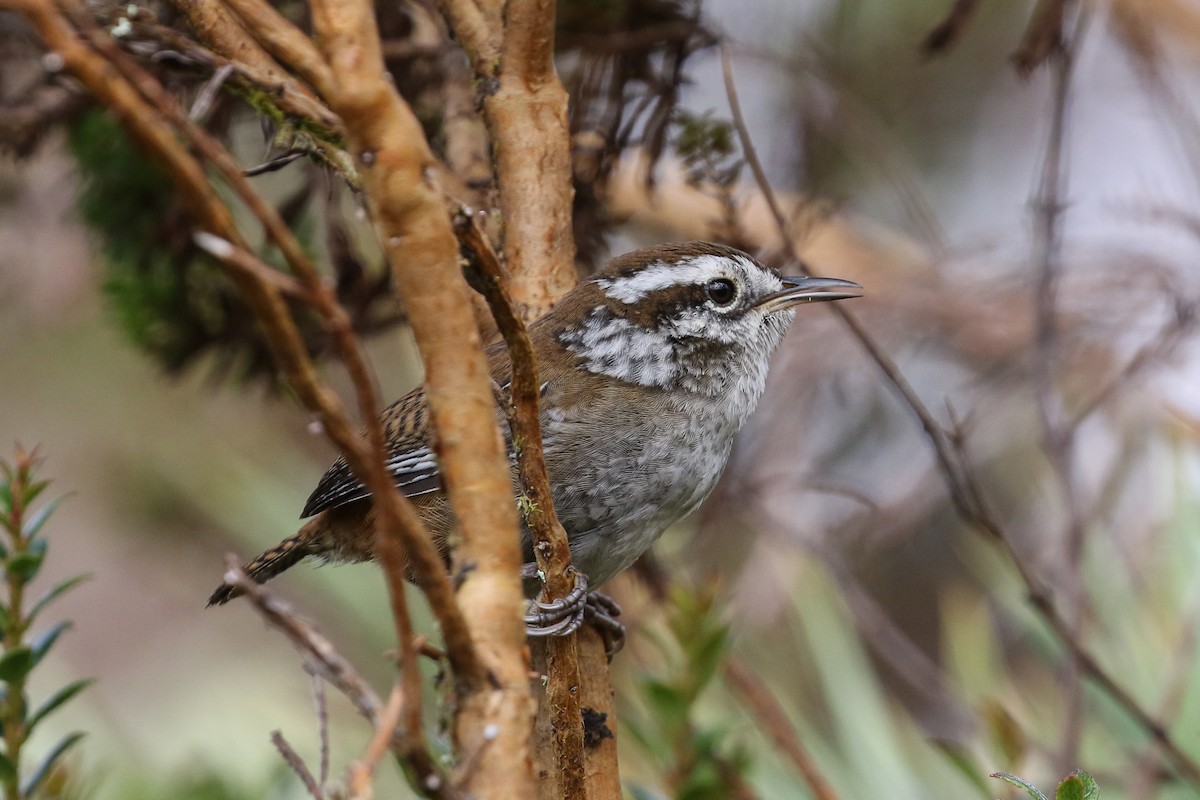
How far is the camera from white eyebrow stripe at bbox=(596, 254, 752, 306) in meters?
2.96

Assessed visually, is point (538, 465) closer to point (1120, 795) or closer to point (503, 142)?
point (503, 142)

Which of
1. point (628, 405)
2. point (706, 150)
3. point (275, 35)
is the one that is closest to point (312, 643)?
point (275, 35)

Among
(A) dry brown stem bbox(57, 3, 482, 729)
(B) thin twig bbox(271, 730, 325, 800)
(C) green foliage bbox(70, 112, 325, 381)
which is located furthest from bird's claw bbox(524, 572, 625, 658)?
(C) green foliage bbox(70, 112, 325, 381)

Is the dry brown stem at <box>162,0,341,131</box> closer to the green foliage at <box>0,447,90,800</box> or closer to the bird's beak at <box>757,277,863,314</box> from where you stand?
the green foliage at <box>0,447,90,800</box>

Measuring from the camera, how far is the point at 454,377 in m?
1.25

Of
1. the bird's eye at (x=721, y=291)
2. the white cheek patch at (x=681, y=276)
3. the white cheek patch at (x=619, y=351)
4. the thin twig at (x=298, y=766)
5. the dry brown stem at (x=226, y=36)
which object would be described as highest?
the dry brown stem at (x=226, y=36)

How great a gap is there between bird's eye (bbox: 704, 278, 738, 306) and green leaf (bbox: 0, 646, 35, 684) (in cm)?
175

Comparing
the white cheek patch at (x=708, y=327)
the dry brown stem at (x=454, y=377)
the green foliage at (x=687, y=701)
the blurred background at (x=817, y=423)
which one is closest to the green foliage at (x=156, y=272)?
the blurred background at (x=817, y=423)

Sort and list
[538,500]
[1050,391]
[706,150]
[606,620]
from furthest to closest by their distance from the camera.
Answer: [1050,391]
[706,150]
[606,620]
[538,500]

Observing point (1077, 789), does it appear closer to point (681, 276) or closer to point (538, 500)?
point (538, 500)

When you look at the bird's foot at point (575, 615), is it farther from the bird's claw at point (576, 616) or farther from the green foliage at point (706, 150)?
the green foliage at point (706, 150)

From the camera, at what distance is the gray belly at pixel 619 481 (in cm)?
264

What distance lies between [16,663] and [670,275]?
1702 mm

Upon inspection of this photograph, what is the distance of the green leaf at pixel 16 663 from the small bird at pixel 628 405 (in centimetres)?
96
